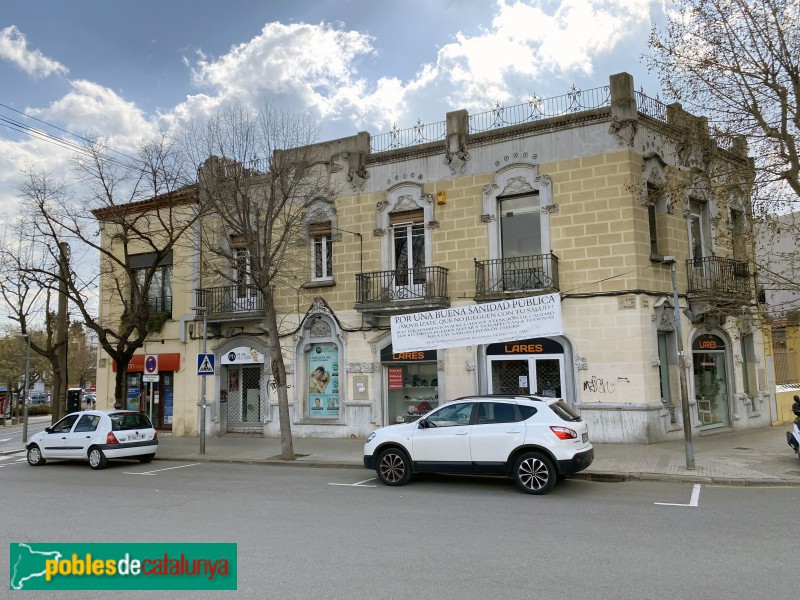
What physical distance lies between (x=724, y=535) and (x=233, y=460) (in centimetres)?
1184

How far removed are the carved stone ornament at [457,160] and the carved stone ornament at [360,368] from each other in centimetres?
636

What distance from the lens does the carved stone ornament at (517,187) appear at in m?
17.2

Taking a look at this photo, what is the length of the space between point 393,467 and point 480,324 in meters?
5.24

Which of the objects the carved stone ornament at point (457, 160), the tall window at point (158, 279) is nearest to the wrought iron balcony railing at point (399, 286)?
the carved stone ornament at point (457, 160)

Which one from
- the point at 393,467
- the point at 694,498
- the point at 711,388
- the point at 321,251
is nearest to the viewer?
the point at 694,498

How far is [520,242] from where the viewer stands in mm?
17453

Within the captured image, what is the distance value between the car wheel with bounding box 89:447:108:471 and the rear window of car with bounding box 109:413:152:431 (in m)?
0.64

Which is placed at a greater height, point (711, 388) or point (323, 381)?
point (323, 381)

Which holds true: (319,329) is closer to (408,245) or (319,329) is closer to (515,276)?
(408,245)

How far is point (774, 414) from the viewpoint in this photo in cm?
2016

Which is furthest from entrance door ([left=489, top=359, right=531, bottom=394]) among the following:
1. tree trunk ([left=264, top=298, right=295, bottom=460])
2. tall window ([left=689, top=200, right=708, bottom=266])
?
tall window ([left=689, top=200, right=708, bottom=266])

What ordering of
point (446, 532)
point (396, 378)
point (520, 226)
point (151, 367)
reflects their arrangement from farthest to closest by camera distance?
point (396, 378) < point (151, 367) < point (520, 226) < point (446, 532)

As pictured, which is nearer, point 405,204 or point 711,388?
point 711,388

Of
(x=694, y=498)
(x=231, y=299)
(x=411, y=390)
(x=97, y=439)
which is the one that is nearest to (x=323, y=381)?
(x=411, y=390)
